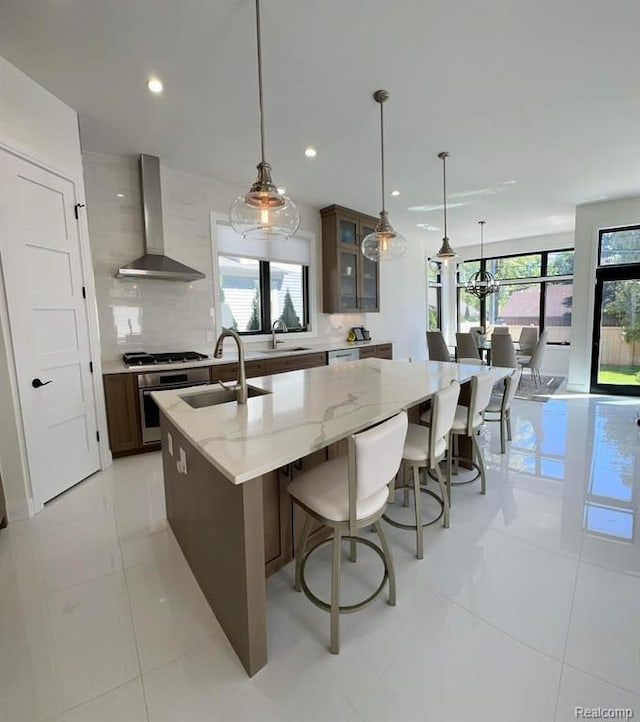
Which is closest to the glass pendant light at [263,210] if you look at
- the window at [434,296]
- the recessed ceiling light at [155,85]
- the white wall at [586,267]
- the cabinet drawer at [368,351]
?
the recessed ceiling light at [155,85]

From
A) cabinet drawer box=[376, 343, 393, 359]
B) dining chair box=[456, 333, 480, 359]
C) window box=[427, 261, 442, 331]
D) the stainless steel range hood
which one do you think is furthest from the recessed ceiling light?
window box=[427, 261, 442, 331]

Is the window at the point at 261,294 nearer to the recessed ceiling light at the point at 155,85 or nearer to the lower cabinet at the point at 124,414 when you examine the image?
the lower cabinet at the point at 124,414

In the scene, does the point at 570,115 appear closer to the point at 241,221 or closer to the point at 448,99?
the point at 448,99

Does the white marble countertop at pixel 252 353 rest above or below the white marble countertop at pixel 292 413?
above

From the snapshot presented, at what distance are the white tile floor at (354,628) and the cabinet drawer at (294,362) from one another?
208 centimetres

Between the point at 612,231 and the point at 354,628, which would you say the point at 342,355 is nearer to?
the point at 354,628

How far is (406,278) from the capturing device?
→ 7.66m

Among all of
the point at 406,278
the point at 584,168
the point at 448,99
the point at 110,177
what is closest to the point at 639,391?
the point at 584,168

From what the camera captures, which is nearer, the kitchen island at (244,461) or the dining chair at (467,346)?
the kitchen island at (244,461)

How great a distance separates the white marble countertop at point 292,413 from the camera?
4.31 feet

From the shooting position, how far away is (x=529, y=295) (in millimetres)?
8203

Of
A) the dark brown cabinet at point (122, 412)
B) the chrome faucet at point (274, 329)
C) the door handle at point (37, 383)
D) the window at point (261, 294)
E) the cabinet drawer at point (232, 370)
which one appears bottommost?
the dark brown cabinet at point (122, 412)

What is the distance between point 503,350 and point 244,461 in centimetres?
574

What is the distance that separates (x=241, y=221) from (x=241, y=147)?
1.82 m
